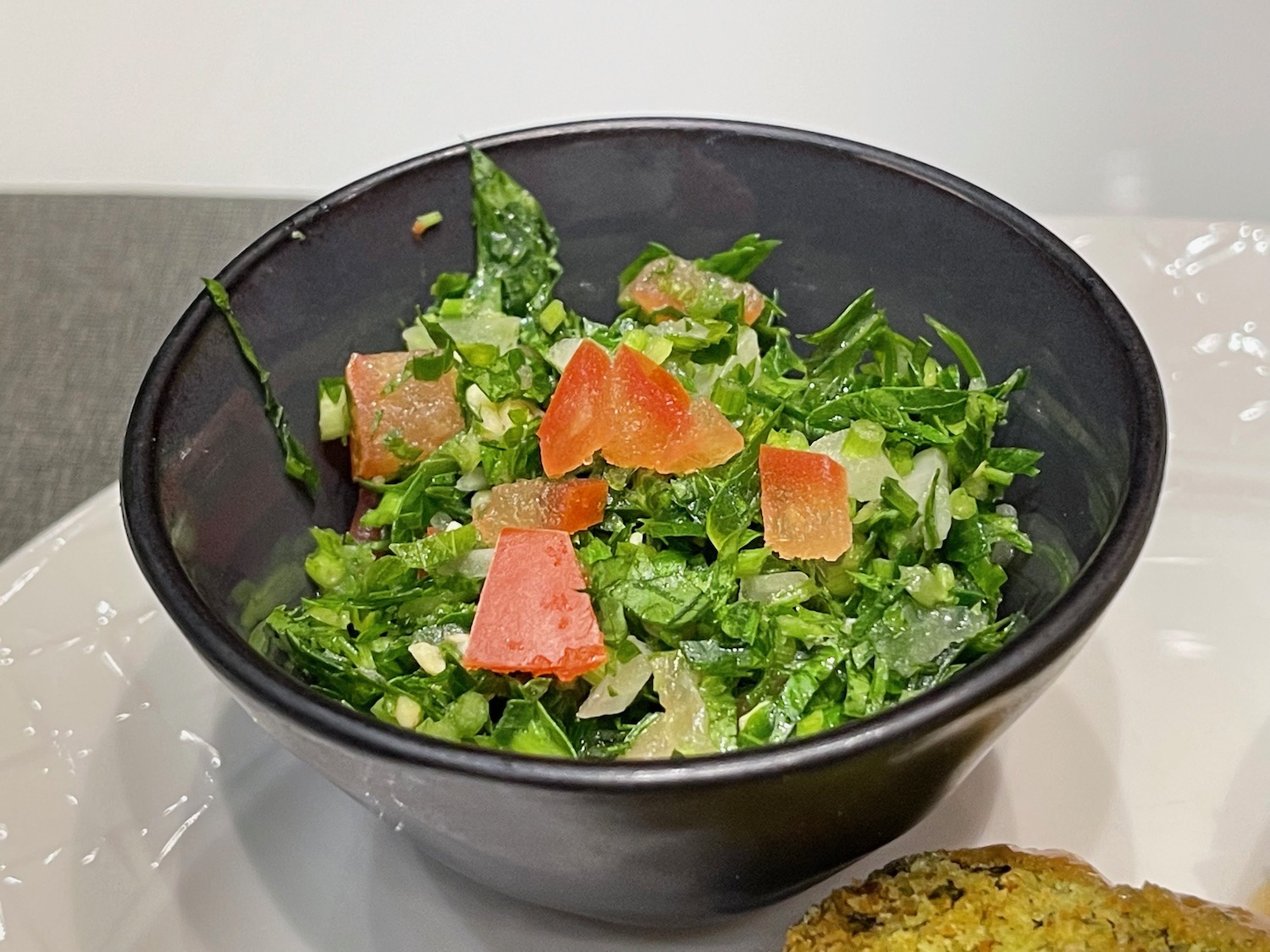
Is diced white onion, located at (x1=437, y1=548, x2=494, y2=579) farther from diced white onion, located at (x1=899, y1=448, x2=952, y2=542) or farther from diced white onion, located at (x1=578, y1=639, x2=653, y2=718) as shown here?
diced white onion, located at (x1=899, y1=448, x2=952, y2=542)

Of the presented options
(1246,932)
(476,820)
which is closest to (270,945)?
(476,820)

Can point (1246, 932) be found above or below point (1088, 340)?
below

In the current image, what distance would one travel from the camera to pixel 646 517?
1.58 meters

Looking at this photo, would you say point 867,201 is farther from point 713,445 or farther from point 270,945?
point 270,945

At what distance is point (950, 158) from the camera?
3277 mm

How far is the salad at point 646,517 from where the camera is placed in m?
1.40

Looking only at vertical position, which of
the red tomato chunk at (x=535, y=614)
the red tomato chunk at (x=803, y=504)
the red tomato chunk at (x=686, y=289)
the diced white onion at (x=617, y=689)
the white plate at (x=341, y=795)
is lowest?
the white plate at (x=341, y=795)

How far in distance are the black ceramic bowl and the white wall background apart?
1538 millimetres

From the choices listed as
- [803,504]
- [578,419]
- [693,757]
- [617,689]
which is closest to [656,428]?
Answer: [578,419]

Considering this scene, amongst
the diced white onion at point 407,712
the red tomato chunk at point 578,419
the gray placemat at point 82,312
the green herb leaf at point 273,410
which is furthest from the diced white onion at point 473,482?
the gray placemat at point 82,312

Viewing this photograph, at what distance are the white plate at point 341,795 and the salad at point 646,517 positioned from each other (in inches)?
9.9

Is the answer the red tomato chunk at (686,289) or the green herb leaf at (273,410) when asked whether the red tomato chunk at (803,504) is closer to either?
the red tomato chunk at (686,289)

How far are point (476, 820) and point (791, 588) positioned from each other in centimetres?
52

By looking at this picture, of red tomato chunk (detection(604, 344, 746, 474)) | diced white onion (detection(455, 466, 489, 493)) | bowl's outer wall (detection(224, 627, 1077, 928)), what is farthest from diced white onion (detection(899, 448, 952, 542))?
diced white onion (detection(455, 466, 489, 493))
